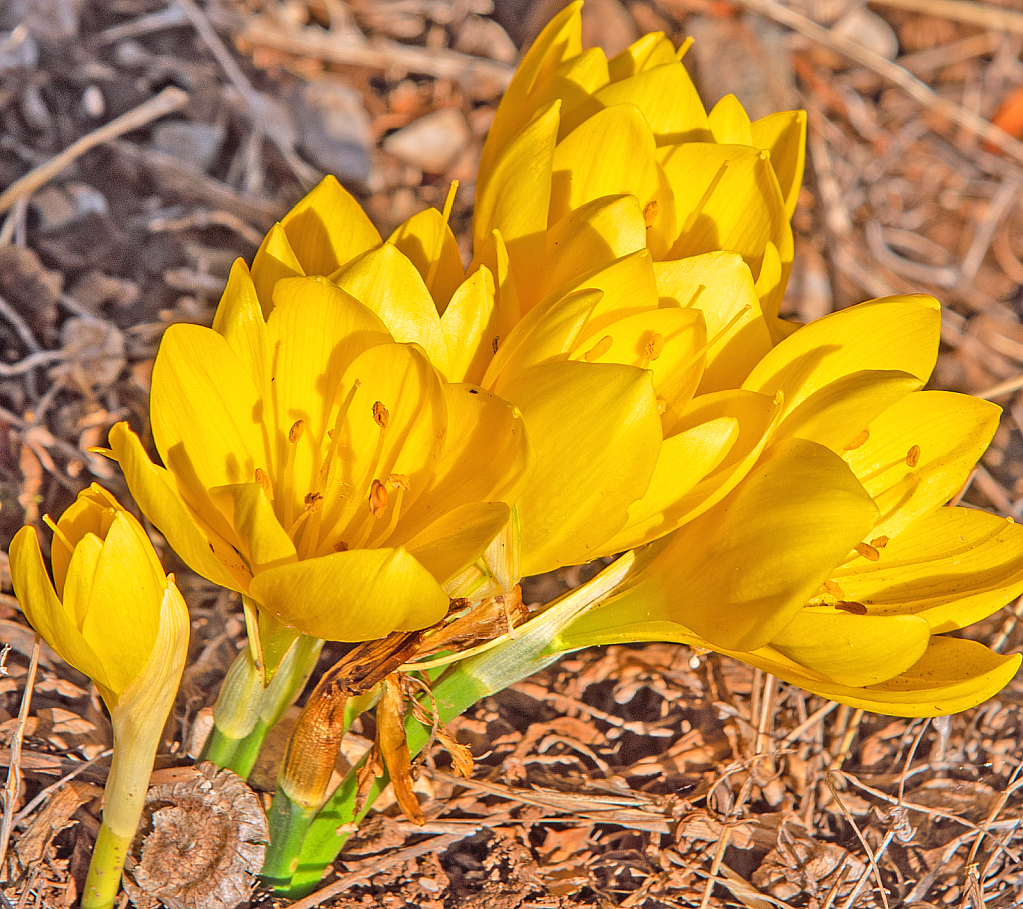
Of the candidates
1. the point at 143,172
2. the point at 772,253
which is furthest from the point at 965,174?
the point at 143,172

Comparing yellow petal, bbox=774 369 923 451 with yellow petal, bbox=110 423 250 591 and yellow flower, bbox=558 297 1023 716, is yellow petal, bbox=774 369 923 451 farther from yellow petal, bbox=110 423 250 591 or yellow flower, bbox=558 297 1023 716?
yellow petal, bbox=110 423 250 591

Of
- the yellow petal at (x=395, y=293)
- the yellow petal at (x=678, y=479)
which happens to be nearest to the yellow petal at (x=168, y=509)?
the yellow petal at (x=395, y=293)

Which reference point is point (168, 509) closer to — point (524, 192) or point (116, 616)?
point (116, 616)

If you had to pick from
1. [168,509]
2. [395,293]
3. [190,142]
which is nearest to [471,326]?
[395,293]

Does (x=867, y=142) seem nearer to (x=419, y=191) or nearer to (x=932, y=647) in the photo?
(x=419, y=191)

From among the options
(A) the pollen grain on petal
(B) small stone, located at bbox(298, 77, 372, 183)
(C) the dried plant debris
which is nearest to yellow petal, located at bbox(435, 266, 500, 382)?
(A) the pollen grain on petal

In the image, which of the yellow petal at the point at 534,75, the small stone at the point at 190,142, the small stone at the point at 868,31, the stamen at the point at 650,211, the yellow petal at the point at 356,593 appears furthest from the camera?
the small stone at the point at 868,31

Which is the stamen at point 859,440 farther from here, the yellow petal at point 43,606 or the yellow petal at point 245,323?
the yellow petal at point 43,606
